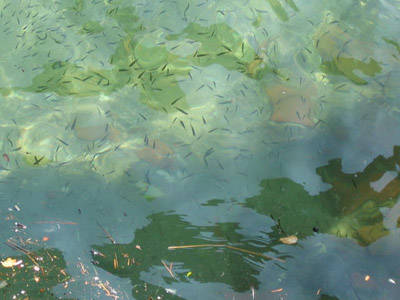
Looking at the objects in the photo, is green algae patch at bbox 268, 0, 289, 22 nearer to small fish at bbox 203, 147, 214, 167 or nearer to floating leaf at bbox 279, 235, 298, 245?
small fish at bbox 203, 147, 214, 167

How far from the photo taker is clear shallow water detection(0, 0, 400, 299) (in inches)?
105

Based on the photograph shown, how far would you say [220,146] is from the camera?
3.14 m

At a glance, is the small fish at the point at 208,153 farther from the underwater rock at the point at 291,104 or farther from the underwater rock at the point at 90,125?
the underwater rock at the point at 90,125

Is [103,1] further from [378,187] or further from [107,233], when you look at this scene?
[378,187]

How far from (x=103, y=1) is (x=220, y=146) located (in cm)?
201

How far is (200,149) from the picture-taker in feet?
10.3

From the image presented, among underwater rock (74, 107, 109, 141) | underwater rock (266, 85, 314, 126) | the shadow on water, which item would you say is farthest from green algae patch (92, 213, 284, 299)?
underwater rock (266, 85, 314, 126)

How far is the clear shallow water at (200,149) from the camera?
2674 mm

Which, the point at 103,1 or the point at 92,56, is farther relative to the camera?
the point at 103,1

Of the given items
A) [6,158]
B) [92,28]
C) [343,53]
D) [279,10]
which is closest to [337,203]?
[343,53]

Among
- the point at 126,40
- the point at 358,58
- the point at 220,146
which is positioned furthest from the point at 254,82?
the point at 126,40

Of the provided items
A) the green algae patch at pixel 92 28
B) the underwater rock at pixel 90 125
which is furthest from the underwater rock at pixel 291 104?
the green algae patch at pixel 92 28

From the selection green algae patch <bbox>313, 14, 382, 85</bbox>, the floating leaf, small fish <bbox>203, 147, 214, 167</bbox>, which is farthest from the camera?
green algae patch <bbox>313, 14, 382, 85</bbox>

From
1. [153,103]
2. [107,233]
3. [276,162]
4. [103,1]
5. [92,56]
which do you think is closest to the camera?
[107,233]
